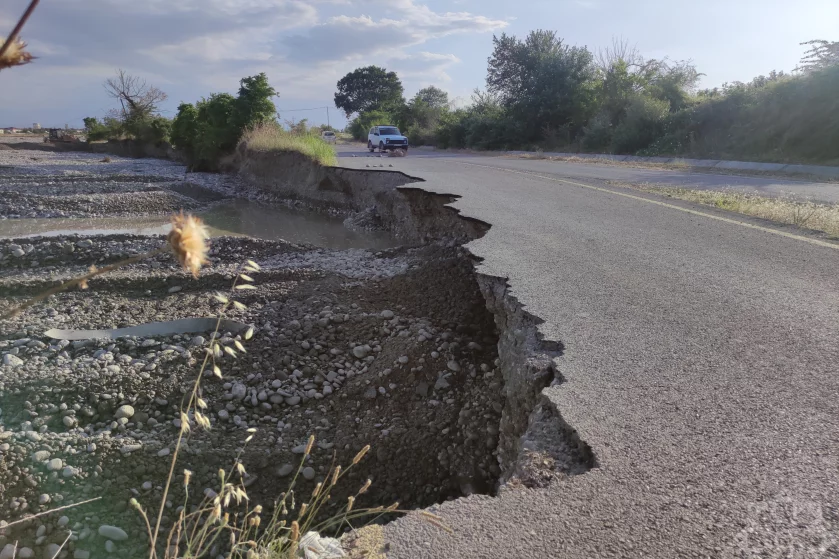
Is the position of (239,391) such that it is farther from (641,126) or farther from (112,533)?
(641,126)

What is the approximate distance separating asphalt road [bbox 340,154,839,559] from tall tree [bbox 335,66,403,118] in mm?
77733

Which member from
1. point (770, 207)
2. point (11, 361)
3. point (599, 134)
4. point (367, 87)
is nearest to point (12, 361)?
point (11, 361)

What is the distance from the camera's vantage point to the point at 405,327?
5789mm

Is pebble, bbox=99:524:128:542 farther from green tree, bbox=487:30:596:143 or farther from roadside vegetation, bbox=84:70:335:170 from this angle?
green tree, bbox=487:30:596:143

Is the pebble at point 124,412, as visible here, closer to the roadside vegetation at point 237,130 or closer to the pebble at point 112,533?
the pebble at point 112,533

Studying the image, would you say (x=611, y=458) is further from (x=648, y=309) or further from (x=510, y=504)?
(x=648, y=309)

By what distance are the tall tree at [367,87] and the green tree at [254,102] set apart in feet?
182

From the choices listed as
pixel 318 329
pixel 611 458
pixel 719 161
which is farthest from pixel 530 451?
pixel 719 161

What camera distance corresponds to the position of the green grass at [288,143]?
1872cm

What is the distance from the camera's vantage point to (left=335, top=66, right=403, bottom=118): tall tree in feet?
264

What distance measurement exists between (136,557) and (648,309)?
11.9 feet

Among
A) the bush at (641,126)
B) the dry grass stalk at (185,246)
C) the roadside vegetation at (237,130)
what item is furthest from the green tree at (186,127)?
the dry grass stalk at (185,246)

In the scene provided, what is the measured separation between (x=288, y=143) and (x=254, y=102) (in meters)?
5.61

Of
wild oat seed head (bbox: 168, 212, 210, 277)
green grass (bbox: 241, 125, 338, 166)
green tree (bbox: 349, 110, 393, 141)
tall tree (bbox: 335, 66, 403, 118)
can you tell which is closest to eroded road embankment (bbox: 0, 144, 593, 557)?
wild oat seed head (bbox: 168, 212, 210, 277)
